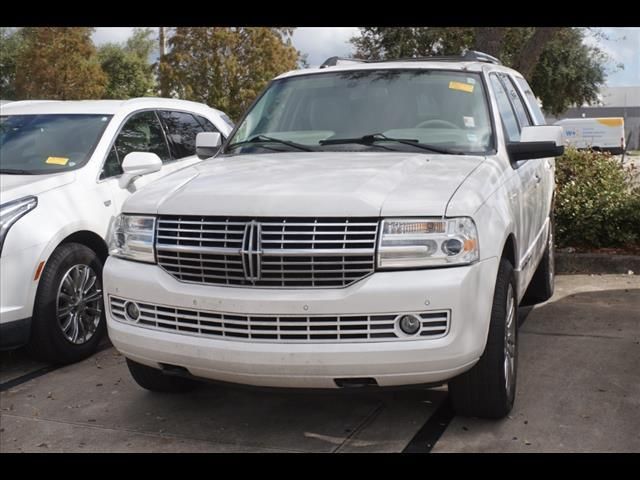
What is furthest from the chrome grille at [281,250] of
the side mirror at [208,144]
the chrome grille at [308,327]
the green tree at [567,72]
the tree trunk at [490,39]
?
the green tree at [567,72]

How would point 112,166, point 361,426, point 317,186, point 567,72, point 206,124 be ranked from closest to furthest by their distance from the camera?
point 317,186
point 361,426
point 112,166
point 206,124
point 567,72

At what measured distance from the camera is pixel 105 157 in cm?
623

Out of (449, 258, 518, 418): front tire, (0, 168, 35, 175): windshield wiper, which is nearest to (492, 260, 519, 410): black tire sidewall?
(449, 258, 518, 418): front tire

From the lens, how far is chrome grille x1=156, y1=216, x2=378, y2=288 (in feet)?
12.2

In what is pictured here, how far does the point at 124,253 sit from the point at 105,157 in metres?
2.15

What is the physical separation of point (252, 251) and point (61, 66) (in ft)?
83.8

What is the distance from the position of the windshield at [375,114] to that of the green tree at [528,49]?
19.2 ft

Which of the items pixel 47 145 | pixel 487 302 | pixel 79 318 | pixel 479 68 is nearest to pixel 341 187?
pixel 487 302

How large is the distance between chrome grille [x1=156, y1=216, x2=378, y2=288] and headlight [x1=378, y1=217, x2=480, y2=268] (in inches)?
2.5

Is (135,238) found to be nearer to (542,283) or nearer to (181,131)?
(181,131)

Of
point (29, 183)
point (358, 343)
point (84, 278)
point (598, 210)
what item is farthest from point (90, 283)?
point (598, 210)

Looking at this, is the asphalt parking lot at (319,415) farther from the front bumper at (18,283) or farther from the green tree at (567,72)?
the green tree at (567,72)

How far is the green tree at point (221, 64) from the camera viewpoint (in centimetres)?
2434

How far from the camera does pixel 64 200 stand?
566 centimetres
